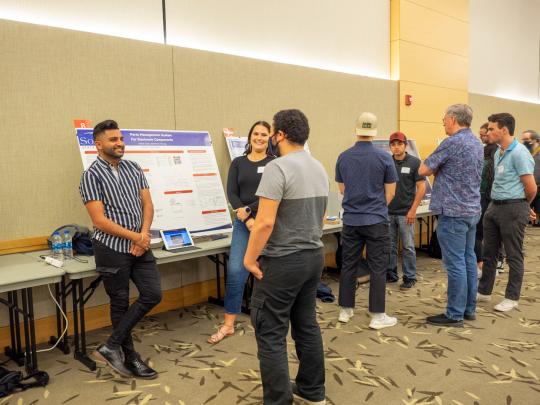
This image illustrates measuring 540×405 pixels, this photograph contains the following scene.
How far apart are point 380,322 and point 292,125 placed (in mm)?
1926

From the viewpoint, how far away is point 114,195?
2.70 metres

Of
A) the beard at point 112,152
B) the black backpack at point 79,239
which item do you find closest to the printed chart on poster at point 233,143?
the black backpack at point 79,239

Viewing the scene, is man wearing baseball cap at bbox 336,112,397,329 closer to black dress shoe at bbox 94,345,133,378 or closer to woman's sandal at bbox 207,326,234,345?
woman's sandal at bbox 207,326,234,345

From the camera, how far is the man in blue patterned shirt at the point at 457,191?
3.23m

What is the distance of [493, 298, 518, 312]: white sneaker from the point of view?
3.76m

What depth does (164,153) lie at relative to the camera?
371cm

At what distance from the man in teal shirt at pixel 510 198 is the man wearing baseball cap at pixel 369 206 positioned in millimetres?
930

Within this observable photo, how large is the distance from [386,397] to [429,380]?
34cm

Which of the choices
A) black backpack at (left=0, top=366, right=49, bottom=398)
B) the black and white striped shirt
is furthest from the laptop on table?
black backpack at (left=0, top=366, right=49, bottom=398)

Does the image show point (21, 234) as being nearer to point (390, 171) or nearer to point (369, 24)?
point (390, 171)

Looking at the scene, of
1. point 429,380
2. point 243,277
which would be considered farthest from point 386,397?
point 243,277

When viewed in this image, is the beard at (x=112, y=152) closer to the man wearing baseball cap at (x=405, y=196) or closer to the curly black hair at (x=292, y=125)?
the curly black hair at (x=292, y=125)

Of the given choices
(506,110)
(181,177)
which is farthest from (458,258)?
(506,110)

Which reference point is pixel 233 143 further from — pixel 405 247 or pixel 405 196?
pixel 405 247
